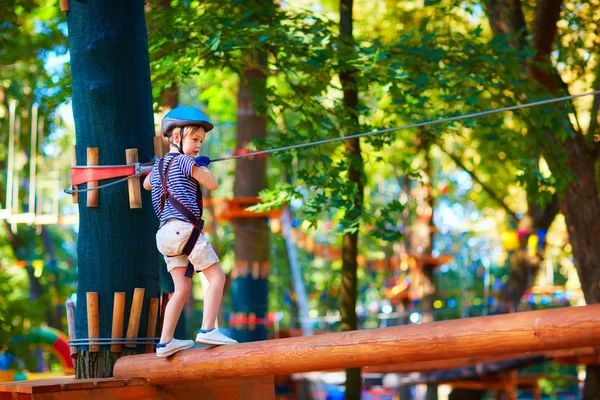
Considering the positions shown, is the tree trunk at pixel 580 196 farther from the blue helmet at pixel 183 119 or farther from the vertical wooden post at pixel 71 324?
the vertical wooden post at pixel 71 324

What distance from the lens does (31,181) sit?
11664 millimetres

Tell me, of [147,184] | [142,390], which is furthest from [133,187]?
[142,390]

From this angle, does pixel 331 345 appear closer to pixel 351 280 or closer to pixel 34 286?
pixel 351 280

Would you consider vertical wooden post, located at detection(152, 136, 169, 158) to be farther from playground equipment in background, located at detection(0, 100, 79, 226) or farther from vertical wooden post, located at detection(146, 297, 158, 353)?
playground equipment in background, located at detection(0, 100, 79, 226)

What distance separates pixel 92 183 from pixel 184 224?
2.42 ft

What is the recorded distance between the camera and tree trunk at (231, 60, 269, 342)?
42.2 feet


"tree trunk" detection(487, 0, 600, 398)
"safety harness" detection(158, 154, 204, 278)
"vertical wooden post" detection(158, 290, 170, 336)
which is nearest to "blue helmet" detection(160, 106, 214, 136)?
"safety harness" detection(158, 154, 204, 278)

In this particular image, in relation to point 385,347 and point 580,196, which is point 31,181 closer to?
point 580,196

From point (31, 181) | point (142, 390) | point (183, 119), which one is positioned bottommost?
point (142, 390)

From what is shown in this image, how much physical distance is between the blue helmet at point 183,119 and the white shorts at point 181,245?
54 cm

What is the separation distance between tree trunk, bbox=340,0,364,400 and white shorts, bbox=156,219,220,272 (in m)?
3.13

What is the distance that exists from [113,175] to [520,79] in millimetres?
4749

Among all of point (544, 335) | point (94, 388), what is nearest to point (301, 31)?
point (94, 388)

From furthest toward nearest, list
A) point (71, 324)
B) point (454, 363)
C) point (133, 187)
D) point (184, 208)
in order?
1. point (454, 363)
2. point (71, 324)
3. point (133, 187)
4. point (184, 208)
